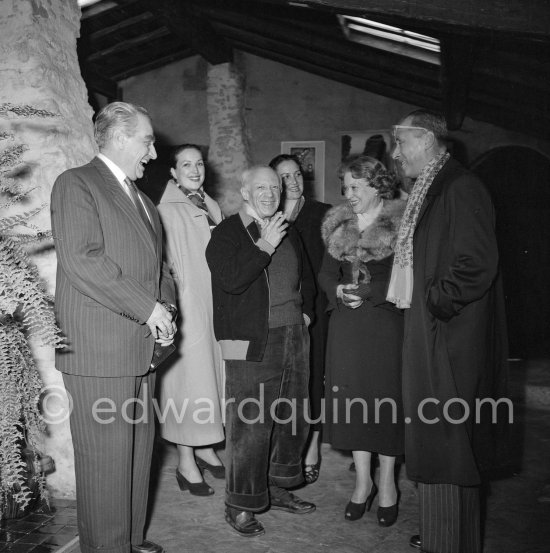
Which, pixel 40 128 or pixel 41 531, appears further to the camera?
pixel 40 128

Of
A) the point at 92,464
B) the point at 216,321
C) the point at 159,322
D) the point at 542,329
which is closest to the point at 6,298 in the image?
the point at 159,322

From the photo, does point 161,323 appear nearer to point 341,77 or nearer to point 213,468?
point 213,468

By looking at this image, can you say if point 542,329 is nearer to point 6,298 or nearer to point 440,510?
point 440,510

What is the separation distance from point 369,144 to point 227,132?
1.98 m

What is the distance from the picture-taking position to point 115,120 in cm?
208

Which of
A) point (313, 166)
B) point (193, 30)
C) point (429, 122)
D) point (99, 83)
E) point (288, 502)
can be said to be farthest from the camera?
point (313, 166)

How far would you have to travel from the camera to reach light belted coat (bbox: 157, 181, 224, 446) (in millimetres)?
3127

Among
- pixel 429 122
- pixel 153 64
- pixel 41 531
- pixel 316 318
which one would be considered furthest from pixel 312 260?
pixel 153 64

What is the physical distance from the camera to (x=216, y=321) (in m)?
2.67

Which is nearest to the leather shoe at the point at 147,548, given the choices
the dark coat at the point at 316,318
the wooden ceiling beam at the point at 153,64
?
the dark coat at the point at 316,318

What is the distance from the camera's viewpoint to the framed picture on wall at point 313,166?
25.7 feet

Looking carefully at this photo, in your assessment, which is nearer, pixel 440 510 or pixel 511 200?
pixel 440 510

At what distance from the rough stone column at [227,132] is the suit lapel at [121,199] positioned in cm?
530

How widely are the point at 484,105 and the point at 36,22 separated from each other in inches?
206
